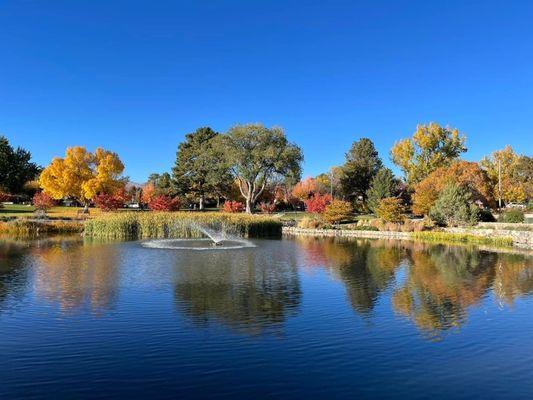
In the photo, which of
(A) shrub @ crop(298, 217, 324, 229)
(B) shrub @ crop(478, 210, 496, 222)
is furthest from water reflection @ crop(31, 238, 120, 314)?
(B) shrub @ crop(478, 210, 496, 222)

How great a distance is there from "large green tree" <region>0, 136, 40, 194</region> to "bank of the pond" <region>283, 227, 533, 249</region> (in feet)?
135

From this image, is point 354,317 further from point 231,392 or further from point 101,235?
point 101,235

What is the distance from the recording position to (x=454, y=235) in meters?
37.2

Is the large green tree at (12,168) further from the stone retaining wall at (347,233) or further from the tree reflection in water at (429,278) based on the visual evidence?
the tree reflection in water at (429,278)

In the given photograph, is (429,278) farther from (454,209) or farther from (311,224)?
(311,224)

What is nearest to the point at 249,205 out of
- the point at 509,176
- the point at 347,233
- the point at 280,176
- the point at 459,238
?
the point at 280,176

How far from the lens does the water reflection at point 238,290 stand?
11016 mm

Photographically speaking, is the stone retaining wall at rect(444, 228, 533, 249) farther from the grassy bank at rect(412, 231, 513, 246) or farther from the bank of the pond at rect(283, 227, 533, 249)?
the grassy bank at rect(412, 231, 513, 246)

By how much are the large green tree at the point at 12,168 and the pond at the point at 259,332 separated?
5191 cm

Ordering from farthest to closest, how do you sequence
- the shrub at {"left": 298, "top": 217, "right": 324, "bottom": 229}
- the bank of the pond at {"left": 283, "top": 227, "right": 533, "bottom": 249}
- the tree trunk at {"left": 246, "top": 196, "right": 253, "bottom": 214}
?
the tree trunk at {"left": 246, "top": 196, "right": 253, "bottom": 214} → the shrub at {"left": 298, "top": 217, "right": 324, "bottom": 229} → the bank of the pond at {"left": 283, "top": 227, "right": 533, "bottom": 249}

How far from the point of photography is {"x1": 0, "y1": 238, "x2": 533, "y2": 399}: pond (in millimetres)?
7176

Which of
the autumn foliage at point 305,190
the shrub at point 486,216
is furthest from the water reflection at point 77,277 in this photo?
the autumn foliage at point 305,190

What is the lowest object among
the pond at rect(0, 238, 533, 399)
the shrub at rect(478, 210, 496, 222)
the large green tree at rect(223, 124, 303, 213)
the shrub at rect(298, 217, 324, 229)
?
the pond at rect(0, 238, 533, 399)

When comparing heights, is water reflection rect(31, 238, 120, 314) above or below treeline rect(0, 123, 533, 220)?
below
